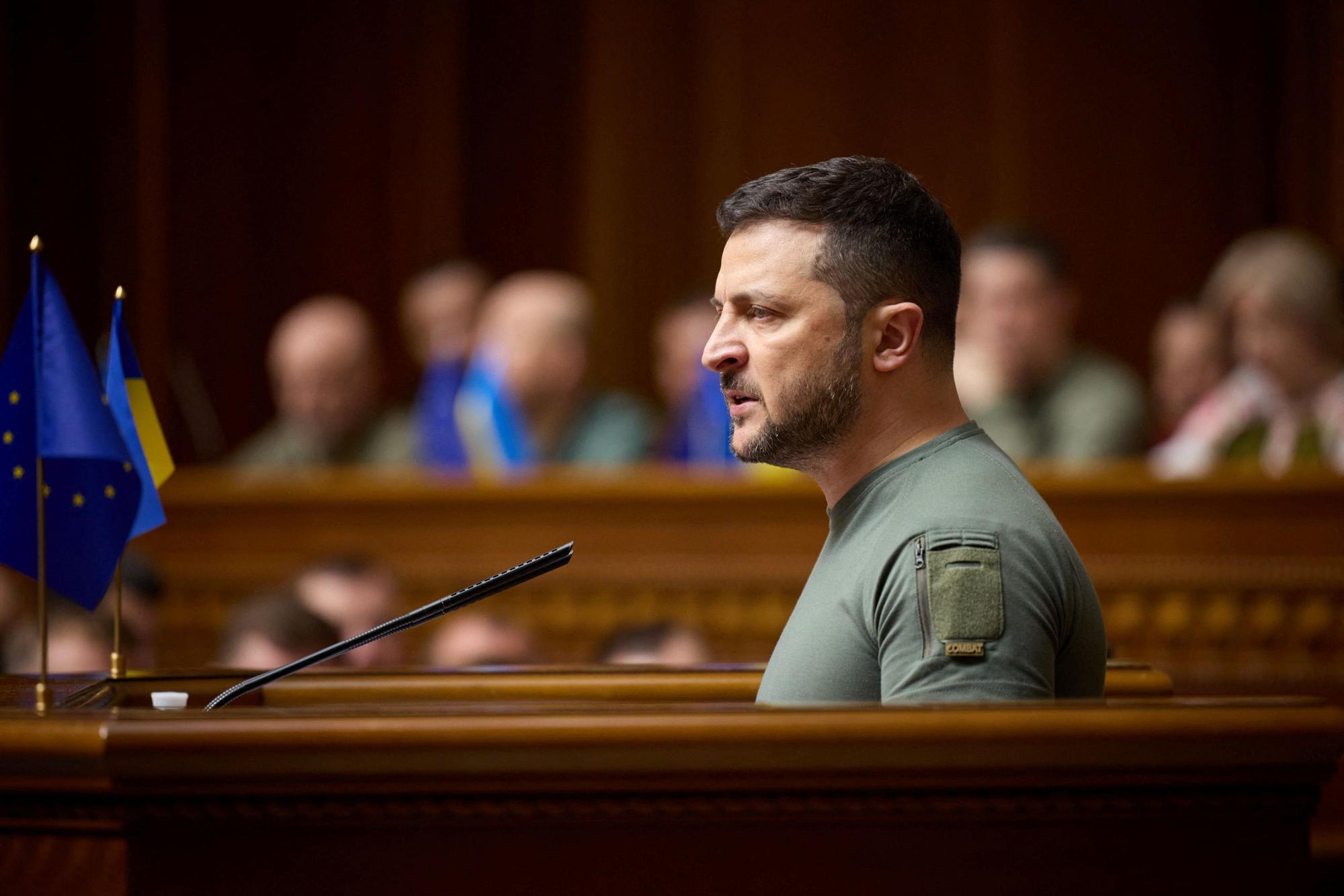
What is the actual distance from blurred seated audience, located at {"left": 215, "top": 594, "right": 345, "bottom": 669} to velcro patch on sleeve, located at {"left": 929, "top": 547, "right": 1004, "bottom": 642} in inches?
70.9

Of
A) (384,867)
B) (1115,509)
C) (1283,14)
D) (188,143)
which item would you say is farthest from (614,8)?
(384,867)

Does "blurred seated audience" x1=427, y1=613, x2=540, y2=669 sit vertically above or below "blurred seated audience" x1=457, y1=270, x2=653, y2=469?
below

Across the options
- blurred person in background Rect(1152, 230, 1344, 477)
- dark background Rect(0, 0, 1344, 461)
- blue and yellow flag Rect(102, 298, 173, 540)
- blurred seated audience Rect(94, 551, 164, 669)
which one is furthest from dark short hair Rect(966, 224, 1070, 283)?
blue and yellow flag Rect(102, 298, 173, 540)

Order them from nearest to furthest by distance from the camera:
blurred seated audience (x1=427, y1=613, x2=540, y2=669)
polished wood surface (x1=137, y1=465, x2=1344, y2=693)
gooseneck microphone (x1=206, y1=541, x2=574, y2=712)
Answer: gooseneck microphone (x1=206, y1=541, x2=574, y2=712) < blurred seated audience (x1=427, y1=613, x2=540, y2=669) < polished wood surface (x1=137, y1=465, x2=1344, y2=693)

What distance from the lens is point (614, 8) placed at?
700cm

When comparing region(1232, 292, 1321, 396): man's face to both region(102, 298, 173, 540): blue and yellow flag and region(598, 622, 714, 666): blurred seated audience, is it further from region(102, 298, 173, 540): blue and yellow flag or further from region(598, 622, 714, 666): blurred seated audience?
region(102, 298, 173, 540): blue and yellow flag

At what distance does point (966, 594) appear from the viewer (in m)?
1.23

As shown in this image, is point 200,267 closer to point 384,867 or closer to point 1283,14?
point 1283,14

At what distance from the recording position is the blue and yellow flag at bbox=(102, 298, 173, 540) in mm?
1358

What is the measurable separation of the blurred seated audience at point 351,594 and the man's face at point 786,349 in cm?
214

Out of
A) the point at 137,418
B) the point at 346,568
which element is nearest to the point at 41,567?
the point at 137,418

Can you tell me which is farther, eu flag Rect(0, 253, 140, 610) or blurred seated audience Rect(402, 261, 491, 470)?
blurred seated audience Rect(402, 261, 491, 470)

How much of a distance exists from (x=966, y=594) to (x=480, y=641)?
7.71 ft

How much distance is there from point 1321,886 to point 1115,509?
3.35 ft
